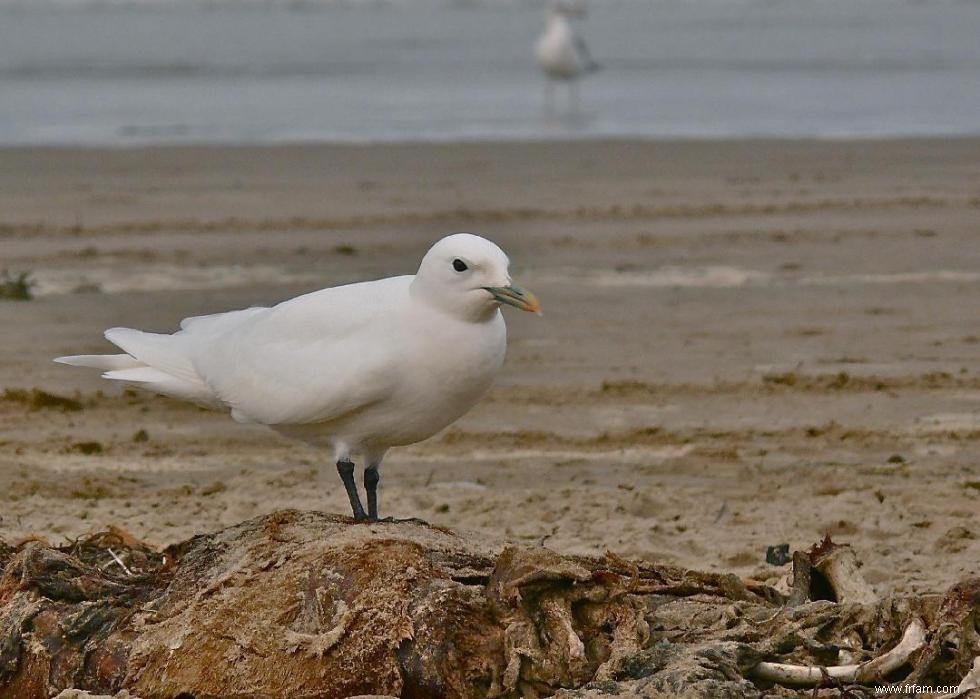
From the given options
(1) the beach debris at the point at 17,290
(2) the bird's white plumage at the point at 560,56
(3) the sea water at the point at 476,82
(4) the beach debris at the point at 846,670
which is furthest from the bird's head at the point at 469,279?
(2) the bird's white plumage at the point at 560,56

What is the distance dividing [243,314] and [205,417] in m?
2.00

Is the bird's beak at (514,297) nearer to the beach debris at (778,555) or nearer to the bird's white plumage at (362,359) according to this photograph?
the bird's white plumage at (362,359)

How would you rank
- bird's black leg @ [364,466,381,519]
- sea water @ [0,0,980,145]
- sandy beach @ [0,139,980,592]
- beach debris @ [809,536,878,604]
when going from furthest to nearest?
1. sea water @ [0,0,980,145]
2. sandy beach @ [0,139,980,592]
3. bird's black leg @ [364,466,381,519]
4. beach debris @ [809,536,878,604]

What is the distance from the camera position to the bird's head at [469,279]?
4.54 m

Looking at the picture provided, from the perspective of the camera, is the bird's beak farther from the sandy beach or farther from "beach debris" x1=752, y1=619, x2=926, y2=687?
the sandy beach

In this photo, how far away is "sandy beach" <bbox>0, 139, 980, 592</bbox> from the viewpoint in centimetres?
605

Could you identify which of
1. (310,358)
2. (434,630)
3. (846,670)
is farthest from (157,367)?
(846,670)

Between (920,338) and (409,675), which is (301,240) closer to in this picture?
(920,338)

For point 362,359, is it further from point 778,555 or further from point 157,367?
point 778,555

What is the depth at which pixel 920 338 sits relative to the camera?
8.58 meters

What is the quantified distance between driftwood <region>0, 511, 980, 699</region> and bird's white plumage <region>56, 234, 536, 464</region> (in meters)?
0.51

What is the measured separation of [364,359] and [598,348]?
13.0ft

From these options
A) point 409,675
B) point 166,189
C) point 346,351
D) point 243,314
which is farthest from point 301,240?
point 409,675

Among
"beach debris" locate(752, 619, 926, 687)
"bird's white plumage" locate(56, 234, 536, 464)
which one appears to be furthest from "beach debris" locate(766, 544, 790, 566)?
"beach debris" locate(752, 619, 926, 687)
